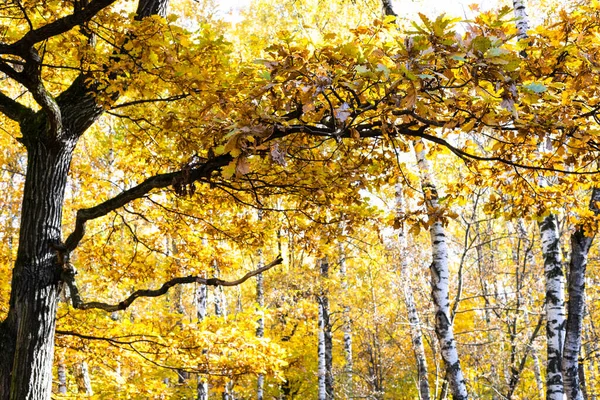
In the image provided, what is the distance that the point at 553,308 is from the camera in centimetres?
489

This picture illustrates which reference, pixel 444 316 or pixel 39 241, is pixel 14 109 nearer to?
pixel 39 241

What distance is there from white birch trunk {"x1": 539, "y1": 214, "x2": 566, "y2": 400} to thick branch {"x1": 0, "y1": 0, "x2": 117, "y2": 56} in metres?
4.44

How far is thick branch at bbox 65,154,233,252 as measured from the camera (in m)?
3.25

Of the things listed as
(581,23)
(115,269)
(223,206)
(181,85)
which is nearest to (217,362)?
(115,269)

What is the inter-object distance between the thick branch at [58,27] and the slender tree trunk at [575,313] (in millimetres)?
4949

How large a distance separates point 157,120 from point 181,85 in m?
1.63

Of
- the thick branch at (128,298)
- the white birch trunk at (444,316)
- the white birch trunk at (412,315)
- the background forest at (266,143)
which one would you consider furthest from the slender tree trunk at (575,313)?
the thick branch at (128,298)

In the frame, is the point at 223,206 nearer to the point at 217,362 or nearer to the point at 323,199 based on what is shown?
the point at 323,199

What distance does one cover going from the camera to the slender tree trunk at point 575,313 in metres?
4.90

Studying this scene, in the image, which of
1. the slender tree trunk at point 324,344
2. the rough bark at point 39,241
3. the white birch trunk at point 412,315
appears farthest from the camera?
the slender tree trunk at point 324,344

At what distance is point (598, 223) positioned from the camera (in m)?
4.16

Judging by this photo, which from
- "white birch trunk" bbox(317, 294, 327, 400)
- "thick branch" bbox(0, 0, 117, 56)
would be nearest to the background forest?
"thick branch" bbox(0, 0, 117, 56)

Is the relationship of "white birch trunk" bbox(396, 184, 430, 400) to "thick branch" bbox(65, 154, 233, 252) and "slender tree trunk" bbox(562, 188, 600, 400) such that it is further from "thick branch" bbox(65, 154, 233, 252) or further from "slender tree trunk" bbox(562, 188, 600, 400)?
"thick branch" bbox(65, 154, 233, 252)

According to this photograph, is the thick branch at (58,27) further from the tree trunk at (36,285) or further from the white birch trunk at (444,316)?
the white birch trunk at (444,316)
